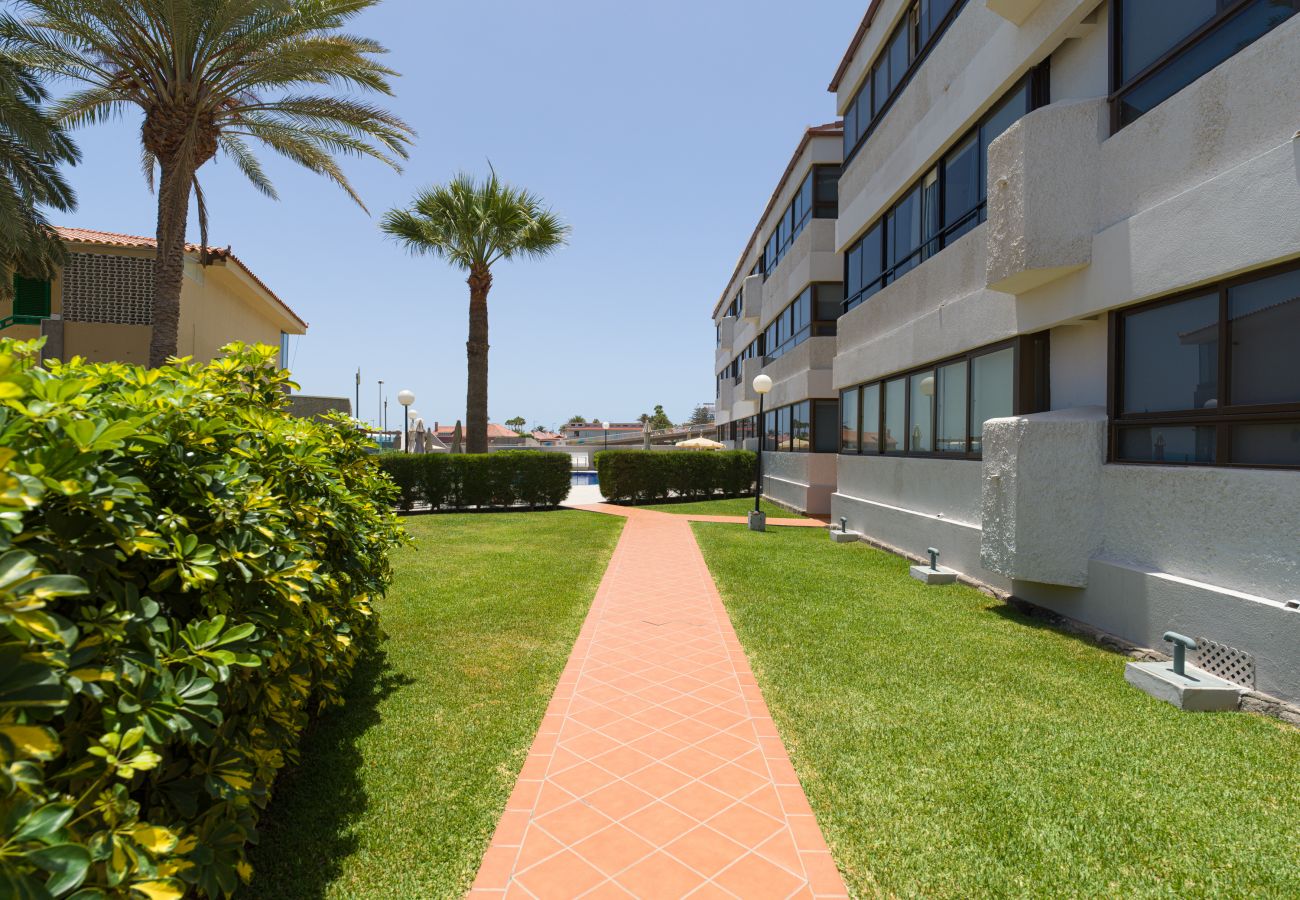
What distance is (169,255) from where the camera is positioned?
12.6m

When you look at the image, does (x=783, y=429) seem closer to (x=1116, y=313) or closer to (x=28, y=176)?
(x=1116, y=313)

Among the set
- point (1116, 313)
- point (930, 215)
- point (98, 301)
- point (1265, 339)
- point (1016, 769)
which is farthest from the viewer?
point (98, 301)

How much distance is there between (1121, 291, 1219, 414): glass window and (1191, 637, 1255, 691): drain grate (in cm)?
198

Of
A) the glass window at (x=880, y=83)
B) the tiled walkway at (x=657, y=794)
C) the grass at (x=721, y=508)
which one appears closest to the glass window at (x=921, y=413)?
the glass window at (x=880, y=83)

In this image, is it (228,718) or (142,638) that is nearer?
(142,638)

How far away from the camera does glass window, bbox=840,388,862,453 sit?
15.0 metres

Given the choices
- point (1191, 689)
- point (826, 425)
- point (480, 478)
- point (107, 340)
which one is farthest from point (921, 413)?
point (107, 340)

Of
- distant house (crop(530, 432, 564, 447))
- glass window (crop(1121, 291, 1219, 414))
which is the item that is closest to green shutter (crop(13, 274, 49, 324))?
glass window (crop(1121, 291, 1219, 414))

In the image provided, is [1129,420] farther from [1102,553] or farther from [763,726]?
[763,726]

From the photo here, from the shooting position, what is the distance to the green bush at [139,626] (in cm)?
152

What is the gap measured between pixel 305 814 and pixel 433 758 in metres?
0.79

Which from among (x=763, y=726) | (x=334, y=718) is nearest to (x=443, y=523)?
(x=334, y=718)

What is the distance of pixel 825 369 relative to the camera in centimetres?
1866

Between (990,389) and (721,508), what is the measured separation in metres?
12.6
